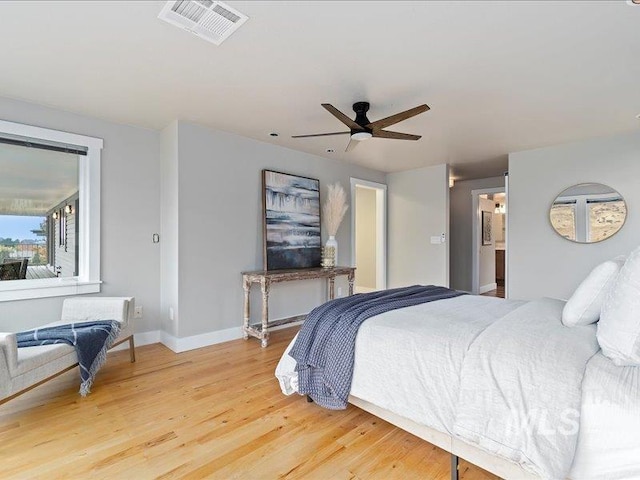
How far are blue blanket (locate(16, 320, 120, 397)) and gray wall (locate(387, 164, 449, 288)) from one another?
4.53 m

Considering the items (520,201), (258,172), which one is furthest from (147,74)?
(520,201)

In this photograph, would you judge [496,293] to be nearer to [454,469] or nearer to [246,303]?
[246,303]

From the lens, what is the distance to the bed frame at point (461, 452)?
1500 millimetres

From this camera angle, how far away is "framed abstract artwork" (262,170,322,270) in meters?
4.20

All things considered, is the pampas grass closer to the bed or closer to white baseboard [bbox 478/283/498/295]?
the bed

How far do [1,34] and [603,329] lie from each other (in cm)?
361

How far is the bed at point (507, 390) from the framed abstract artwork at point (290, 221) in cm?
235

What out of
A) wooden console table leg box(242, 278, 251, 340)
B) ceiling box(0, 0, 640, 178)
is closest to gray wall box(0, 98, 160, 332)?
ceiling box(0, 0, 640, 178)

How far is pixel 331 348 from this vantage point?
6.94 feet

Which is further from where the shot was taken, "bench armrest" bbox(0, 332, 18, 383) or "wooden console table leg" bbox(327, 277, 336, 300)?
"wooden console table leg" bbox(327, 277, 336, 300)

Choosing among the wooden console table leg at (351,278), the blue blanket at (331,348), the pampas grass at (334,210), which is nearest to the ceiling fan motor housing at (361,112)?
the blue blanket at (331,348)

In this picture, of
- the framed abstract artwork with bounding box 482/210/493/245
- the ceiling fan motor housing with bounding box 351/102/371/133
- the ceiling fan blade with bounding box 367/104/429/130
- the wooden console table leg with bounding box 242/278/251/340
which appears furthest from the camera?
the framed abstract artwork with bounding box 482/210/493/245

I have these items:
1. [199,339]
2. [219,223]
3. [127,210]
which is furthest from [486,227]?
[127,210]

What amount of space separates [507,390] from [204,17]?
95.0 inches
